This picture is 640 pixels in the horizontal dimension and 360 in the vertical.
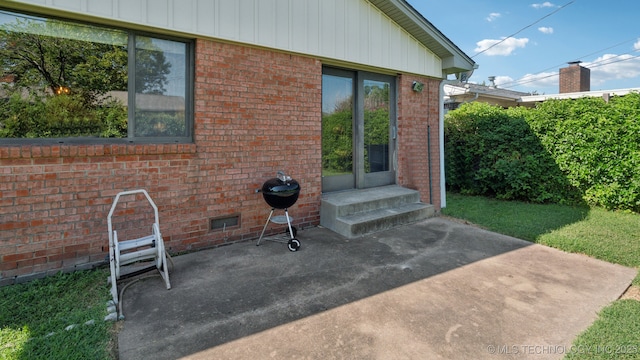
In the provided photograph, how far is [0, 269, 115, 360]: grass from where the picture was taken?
6.69 feet

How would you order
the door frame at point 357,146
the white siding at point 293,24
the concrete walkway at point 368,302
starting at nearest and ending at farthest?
the concrete walkway at point 368,302 < the white siding at point 293,24 < the door frame at point 357,146

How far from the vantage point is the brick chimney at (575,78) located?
16531mm

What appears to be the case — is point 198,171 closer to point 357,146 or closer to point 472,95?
point 357,146

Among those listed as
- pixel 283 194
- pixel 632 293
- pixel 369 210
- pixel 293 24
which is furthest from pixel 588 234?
pixel 293 24

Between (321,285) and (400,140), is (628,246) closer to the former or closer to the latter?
(400,140)

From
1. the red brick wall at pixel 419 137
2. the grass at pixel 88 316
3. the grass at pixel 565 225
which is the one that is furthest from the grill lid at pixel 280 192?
the grass at pixel 565 225

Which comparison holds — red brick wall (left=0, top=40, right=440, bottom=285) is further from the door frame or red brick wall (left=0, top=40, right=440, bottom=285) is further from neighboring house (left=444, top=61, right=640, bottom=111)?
neighboring house (left=444, top=61, right=640, bottom=111)

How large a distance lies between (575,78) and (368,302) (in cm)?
2001

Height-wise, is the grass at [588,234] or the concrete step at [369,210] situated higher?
the concrete step at [369,210]

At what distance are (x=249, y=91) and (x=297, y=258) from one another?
233 centimetres

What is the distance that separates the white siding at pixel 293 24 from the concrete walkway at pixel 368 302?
9.15 feet

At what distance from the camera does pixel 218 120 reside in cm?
407

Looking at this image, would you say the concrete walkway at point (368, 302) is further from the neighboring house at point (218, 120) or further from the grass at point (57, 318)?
the neighboring house at point (218, 120)

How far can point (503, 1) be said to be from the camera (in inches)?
494
